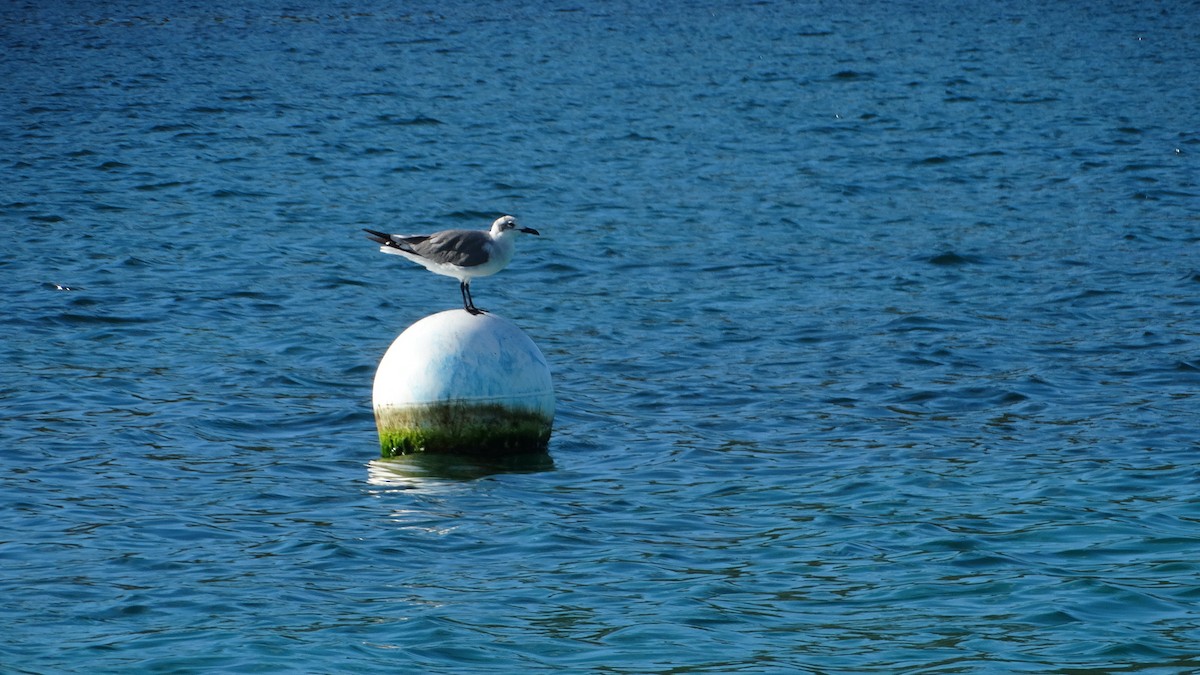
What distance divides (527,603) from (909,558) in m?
2.79

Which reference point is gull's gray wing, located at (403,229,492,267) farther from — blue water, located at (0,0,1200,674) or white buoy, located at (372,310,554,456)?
blue water, located at (0,0,1200,674)

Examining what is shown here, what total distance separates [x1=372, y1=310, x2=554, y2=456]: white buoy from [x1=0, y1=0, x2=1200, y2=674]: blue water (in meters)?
0.35

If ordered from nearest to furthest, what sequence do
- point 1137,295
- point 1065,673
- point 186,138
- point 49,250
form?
point 1065,673 < point 1137,295 < point 49,250 < point 186,138

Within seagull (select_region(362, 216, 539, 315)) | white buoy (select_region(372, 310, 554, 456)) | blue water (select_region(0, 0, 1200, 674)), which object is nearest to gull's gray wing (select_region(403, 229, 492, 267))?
seagull (select_region(362, 216, 539, 315))

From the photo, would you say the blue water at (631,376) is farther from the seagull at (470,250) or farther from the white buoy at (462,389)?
the seagull at (470,250)

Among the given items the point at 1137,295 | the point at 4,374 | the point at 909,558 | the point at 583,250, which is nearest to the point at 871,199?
the point at 583,250

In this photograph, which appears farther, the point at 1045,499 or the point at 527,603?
the point at 1045,499

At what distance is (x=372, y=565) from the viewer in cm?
1128

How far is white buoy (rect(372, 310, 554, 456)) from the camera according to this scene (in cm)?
1383

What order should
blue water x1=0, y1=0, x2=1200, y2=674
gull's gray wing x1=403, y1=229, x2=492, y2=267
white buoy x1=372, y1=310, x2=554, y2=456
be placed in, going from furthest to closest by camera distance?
gull's gray wing x1=403, y1=229, x2=492, y2=267, white buoy x1=372, y1=310, x2=554, y2=456, blue water x1=0, y1=0, x2=1200, y2=674

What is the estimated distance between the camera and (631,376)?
17.7 m

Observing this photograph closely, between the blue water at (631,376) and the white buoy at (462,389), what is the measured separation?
1.15ft

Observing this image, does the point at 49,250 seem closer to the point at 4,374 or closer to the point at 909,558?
the point at 4,374

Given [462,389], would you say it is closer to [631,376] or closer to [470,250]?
[470,250]
